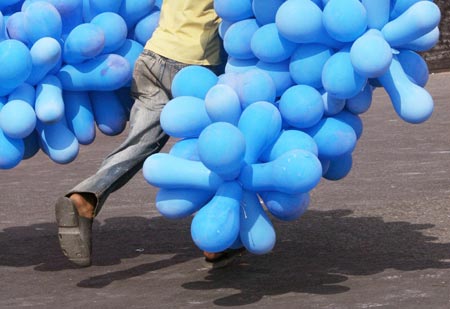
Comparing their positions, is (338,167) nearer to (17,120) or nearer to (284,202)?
(284,202)

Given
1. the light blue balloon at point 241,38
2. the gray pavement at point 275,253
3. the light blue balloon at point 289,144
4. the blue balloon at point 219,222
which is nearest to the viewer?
the blue balloon at point 219,222

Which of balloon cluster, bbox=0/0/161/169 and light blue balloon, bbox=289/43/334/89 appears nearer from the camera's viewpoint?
light blue balloon, bbox=289/43/334/89

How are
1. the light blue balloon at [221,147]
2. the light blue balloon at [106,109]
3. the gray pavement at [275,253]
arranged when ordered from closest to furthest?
the light blue balloon at [221,147] < the gray pavement at [275,253] < the light blue balloon at [106,109]

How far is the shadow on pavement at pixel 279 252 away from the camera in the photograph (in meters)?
5.95

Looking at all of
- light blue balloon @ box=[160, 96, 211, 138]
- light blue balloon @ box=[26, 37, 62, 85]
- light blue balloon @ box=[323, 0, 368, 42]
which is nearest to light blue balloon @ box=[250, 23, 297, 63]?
light blue balloon @ box=[323, 0, 368, 42]

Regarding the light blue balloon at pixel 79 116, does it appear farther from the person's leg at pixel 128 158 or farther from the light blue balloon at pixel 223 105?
the light blue balloon at pixel 223 105

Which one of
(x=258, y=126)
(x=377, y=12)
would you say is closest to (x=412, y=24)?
(x=377, y=12)

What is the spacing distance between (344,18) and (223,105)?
2.12ft

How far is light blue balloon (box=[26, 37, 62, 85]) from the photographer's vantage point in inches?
227

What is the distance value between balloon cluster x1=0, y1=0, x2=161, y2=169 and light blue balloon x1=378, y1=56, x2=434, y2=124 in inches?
54.7

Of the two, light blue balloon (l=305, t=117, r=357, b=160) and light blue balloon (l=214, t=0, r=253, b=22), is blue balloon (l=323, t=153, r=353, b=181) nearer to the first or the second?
light blue balloon (l=305, t=117, r=357, b=160)

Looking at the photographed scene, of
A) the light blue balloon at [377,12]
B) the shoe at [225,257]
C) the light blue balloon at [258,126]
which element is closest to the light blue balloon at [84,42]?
the light blue balloon at [258,126]

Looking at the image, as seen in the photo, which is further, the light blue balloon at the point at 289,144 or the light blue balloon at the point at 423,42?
the light blue balloon at the point at 423,42

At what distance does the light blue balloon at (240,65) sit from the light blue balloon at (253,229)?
0.60 meters
